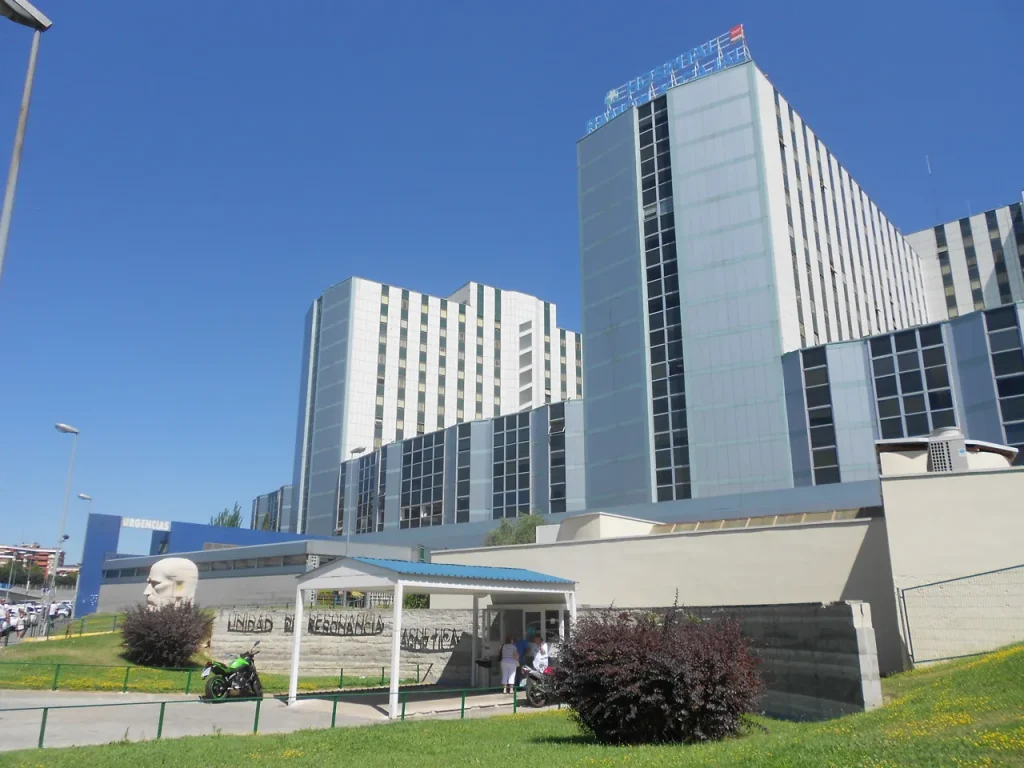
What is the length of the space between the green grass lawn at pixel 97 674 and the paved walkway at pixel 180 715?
119 centimetres

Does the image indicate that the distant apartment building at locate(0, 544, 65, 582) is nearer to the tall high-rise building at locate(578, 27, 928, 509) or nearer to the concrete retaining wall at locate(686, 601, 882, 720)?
the tall high-rise building at locate(578, 27, 928, 509)

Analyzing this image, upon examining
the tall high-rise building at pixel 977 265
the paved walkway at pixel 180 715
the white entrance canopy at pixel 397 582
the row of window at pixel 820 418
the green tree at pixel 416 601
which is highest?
the tall high-rise building at pixel 977 265

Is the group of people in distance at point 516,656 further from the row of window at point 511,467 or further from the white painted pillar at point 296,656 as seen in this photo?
the row of window at point 511,467

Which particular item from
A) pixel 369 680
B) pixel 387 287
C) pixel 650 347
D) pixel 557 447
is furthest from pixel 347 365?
pixel 369 680

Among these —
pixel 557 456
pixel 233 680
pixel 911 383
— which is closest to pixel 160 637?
pixel 233 680

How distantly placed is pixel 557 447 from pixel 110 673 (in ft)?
160

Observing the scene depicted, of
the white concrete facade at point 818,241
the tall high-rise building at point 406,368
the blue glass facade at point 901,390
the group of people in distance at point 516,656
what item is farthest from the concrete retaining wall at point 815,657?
the tall high-rise building at point 406,368

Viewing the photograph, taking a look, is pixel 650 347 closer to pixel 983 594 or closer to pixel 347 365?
pixel 983 594

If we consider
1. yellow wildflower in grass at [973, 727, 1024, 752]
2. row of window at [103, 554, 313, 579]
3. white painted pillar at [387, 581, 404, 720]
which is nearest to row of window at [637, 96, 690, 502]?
row of window at [103, 554, 313, 579]

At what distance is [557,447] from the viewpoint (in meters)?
72.4

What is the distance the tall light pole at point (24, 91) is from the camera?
41.2ft

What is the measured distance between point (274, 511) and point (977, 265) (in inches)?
4123

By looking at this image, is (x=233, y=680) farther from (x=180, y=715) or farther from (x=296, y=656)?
(x=180, y=715)

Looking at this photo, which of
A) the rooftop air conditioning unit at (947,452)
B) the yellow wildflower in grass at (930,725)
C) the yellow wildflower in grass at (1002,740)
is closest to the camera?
the yellow wildflower in grass at (1002,740)
